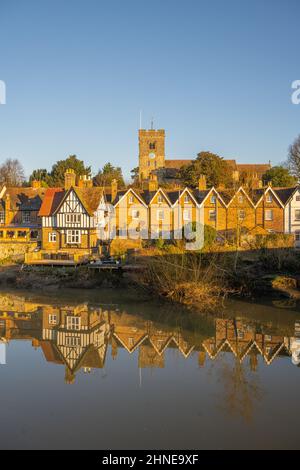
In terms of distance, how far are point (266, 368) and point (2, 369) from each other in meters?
9.12

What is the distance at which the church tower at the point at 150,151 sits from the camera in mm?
83875

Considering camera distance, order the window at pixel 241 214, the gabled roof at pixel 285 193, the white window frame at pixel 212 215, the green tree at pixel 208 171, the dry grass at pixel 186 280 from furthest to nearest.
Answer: the green tree at pixel 208 171
the white window frame at pixel 212 215
the gabled roof at pixel 285 193
the window at pixel 241 214
the dry grass at pixel 186 280

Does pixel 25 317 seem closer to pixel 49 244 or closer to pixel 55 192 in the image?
pixel 49 244

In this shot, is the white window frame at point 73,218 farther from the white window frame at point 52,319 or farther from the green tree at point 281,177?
the green tree at point 281,177

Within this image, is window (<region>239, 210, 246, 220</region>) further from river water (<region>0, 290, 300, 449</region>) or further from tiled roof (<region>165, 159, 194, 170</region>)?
tiled roof (<region>165, 159, 194, 170</region>)

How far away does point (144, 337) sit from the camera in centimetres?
1873

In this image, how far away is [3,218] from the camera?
44.2 meters

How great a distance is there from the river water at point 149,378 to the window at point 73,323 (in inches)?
1.9

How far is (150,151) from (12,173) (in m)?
27.0

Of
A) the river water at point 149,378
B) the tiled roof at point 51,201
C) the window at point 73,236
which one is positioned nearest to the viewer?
the river water at point 149,378

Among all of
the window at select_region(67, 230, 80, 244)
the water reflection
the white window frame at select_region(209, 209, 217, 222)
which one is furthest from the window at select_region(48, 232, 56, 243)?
the white window frame at select_region(209, 209, 217, 222)

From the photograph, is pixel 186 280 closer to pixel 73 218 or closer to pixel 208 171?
pixel 73 218

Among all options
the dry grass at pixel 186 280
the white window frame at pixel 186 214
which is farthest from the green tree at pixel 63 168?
the dry grass at pixel 186 280

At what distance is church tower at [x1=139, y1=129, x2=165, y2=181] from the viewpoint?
275 ft
